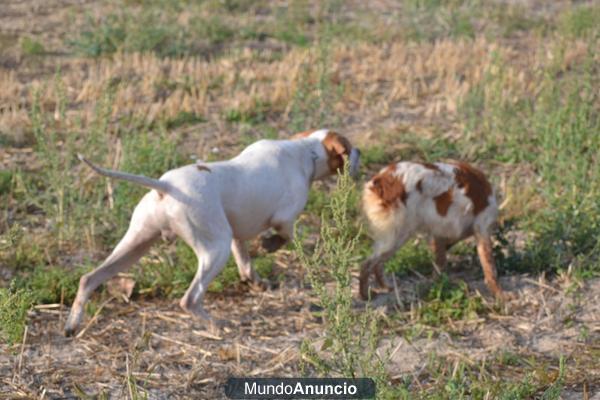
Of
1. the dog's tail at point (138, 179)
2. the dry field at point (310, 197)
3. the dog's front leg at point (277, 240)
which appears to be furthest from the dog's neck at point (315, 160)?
the dog's tail at point (138, 179)

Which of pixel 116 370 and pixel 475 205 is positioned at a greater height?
pixel 475 205

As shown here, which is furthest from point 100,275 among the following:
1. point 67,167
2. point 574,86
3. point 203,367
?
point 574,86

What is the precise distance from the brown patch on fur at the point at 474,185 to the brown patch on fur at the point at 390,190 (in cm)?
41

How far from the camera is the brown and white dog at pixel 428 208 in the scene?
6.20 m

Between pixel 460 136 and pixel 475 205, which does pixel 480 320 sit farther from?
pixel 460 136

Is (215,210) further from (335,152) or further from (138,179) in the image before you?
(335,152)

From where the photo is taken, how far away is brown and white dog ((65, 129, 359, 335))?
18.7ft

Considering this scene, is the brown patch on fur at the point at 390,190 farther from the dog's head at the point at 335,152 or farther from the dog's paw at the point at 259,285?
the dog's paw at the point at 259,285

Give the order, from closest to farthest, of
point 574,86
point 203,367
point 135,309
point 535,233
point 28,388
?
point 28,388 → point 203,367 → point 135,309 → point 535,233 → point 574,86

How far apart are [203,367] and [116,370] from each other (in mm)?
484

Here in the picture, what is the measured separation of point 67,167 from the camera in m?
7.25

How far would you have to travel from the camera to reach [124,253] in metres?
5.84

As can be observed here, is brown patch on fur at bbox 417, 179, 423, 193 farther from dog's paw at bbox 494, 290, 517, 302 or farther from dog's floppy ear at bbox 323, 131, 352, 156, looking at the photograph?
dog's paw at bbox 494, 290, 517, 302

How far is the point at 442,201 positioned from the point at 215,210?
153 cm
